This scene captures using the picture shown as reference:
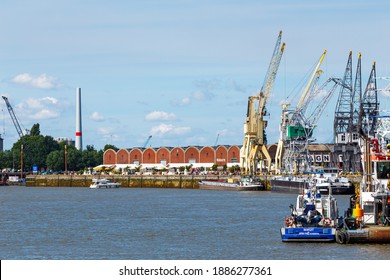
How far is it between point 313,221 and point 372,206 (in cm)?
365

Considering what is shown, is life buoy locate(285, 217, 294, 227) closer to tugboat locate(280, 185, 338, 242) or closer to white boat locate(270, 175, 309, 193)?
tugboat locate(280, 185, 338, 242)

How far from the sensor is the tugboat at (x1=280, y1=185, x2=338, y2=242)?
5822 centimetres

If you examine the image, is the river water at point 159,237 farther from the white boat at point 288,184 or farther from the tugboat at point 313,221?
the white boat at point 288,184

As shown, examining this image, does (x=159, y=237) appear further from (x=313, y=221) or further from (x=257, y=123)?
(x=257, y=123)

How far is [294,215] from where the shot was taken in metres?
60.3

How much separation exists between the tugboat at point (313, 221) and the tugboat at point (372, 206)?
88cm

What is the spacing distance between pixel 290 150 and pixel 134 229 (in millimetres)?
115409

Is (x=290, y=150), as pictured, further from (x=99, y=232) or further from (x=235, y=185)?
(x=99, y=232)

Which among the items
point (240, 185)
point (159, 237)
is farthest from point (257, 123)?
point (159, 237)

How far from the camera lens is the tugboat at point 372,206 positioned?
55.6m

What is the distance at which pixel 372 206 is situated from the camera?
58.3 meters

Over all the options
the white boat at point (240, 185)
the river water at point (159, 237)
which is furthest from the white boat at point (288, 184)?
the river water at point (159, 237)

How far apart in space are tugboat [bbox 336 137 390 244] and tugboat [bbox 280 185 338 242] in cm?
88

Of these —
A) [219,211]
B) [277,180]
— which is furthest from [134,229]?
[277,180]
